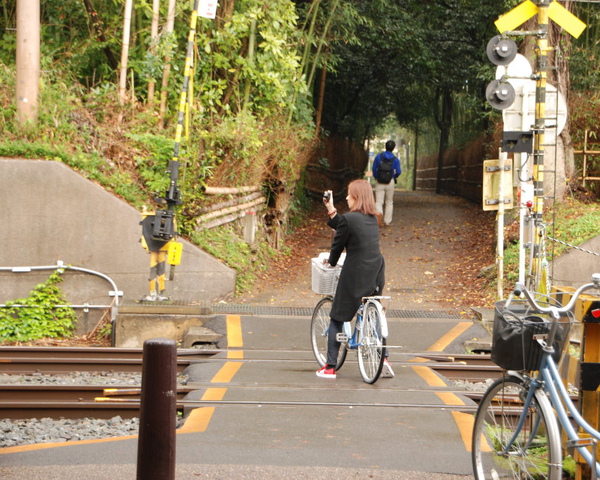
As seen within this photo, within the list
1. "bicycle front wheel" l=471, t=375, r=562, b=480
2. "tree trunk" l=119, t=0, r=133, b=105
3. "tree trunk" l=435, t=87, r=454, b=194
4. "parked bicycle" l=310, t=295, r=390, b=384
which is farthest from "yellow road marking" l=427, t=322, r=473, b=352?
"tree trunk" l=435, t=87, r=454, b=194

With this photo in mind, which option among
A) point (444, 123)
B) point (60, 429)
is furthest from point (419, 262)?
point (444, 123)

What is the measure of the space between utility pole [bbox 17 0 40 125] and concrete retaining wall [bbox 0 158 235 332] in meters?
1.24

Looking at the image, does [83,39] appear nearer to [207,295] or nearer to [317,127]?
[207,295]

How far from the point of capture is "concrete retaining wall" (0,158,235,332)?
1258cm

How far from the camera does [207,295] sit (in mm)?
13266

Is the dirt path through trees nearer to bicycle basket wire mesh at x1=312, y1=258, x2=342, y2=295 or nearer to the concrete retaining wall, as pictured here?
the concrete retaining wall

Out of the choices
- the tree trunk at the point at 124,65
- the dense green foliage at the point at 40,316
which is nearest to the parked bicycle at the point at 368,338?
the dense green foliage at the point at 40,316

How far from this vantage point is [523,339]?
439 cm

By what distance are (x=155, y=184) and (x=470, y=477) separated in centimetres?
920

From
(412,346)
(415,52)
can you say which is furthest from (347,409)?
(415,52)

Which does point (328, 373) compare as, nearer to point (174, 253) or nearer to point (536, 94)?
point (174, 253)

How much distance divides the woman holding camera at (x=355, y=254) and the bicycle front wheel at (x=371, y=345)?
0.16m

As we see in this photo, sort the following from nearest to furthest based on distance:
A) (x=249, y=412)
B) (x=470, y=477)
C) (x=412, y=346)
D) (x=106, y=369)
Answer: (x=470, y=477) → (x=249, y=412) → (x=106, y=369) → (x=412, y=346)

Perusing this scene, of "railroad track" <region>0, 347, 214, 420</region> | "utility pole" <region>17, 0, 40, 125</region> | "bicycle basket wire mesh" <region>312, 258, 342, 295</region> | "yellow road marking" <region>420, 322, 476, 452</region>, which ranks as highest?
"utility pole" <region>17, 0, 40, 125</region>
